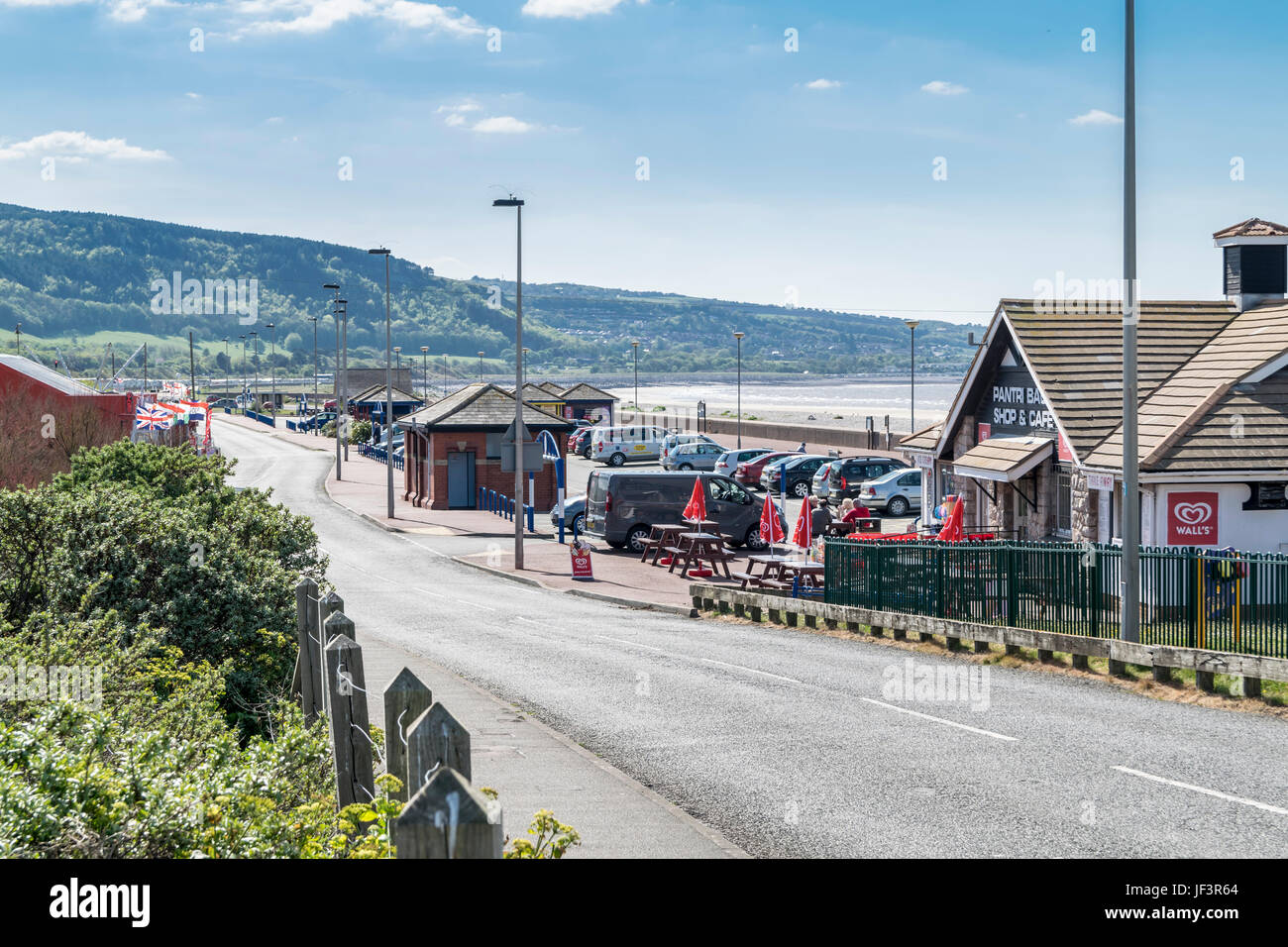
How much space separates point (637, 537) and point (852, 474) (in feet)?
43.9

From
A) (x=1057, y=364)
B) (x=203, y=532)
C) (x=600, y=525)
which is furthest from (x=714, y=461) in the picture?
(x=203, y=532)

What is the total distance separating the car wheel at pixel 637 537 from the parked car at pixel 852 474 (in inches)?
465

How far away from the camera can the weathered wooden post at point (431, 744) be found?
183 inches

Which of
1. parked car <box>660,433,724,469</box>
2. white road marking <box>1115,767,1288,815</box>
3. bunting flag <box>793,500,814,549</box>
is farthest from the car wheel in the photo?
white road marking <box>1115,767,1288,815</box>

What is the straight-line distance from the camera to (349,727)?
23.6ft

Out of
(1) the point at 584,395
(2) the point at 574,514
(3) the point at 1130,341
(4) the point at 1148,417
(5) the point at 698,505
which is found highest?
(1) the point at 584,395

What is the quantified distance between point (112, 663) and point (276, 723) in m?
1.86

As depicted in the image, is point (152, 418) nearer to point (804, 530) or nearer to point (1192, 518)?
point (804, 530)

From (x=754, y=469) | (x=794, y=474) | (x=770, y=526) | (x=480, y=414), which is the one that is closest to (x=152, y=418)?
(x=480, y=414)

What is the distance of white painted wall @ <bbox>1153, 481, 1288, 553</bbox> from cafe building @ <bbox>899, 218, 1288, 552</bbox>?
2 cm

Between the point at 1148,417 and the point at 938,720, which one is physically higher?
Answer: the point at 1148,417

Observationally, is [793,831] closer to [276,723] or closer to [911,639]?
[276,723]
